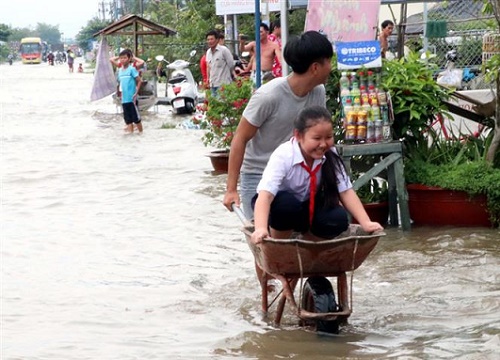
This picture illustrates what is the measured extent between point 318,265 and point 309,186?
1.43 feet

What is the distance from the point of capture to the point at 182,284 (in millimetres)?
7598

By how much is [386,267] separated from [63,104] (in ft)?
80.5

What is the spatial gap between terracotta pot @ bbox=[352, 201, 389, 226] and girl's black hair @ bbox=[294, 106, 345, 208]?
3317 mm

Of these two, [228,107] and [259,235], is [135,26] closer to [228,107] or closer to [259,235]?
[228,107]

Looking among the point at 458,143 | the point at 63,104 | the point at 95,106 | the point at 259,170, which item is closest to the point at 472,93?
the point at 458,143

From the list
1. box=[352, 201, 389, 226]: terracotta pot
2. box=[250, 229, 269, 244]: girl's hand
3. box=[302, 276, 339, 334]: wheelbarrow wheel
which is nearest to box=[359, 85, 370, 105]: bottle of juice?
box=[352, 201, 389, 226]: terracotta pot

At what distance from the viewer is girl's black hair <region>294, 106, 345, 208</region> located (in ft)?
18.2

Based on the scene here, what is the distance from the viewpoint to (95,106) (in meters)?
29.6

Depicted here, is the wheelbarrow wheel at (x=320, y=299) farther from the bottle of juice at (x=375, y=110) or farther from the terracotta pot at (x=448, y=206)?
the terracotta pot at (x=448, y=206)

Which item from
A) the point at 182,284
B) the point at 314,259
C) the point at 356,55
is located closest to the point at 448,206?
the point at 356,55

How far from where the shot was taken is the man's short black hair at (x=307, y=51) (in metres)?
5.89

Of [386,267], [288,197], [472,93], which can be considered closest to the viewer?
[288,197]

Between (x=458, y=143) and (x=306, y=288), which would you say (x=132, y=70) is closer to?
(x=458, y=143)

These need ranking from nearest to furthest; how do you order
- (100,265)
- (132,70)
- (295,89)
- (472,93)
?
1. (295,89)
2. (100,265)
3. (472,93)
4. (132,70)
